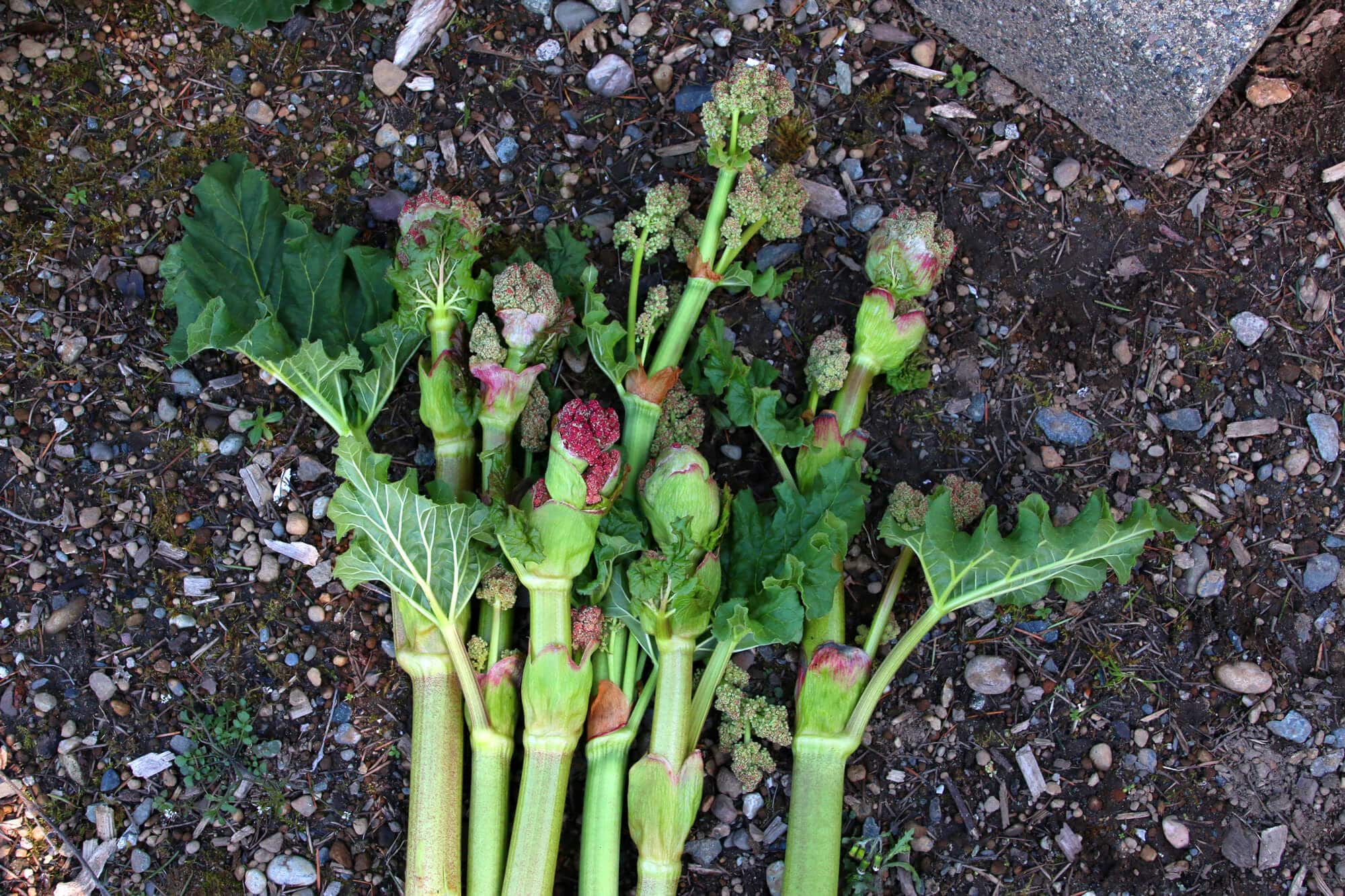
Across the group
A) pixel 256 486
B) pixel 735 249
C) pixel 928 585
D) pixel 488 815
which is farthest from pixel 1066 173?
pixel 256 486

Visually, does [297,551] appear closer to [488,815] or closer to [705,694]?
[488,815]

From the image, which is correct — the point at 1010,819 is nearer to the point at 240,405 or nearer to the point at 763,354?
the point at 763,354

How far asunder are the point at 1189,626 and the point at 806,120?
2289 millimetres

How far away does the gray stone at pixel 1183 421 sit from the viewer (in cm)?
367

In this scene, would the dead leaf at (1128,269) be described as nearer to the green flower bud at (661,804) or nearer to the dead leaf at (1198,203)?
the dead leaf at (1198,203)

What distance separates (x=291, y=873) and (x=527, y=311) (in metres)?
2.04

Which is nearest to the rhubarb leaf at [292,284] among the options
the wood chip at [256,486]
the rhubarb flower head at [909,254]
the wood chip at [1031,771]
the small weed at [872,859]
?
the wood chip at [256,486]

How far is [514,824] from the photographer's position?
3156 millimetres

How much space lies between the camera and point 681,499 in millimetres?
3033

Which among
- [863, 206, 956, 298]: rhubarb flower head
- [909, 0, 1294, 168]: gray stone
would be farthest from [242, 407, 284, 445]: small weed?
[909, 0, 1294, 168]: gray stone

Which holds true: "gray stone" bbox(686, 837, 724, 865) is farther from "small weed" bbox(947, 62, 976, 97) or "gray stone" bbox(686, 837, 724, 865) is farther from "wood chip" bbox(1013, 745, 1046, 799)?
"small weed" bbox(947, 62, 976, 97)

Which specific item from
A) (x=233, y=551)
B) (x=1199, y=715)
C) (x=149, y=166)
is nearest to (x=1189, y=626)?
(x=1199, y=715)

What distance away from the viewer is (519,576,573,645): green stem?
10.0ft

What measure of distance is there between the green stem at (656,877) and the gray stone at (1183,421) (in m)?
2.32
